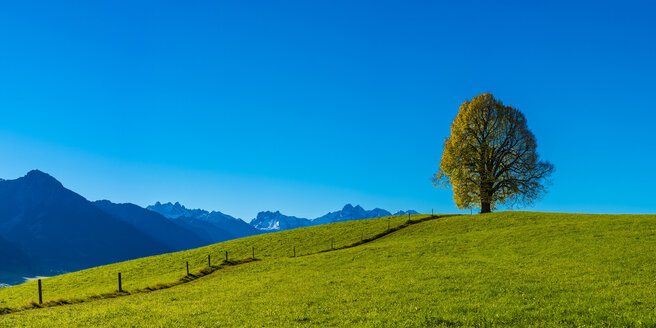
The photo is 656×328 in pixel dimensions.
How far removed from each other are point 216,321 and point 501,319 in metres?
13.7

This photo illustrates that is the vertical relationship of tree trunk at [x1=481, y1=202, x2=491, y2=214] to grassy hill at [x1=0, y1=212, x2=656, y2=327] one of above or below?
above

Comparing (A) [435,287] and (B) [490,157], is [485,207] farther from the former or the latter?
(A) [435,287]

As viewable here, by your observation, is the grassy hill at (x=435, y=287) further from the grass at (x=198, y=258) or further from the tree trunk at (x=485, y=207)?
the tree trunk at (x=485, y=207)

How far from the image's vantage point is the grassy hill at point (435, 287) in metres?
19.0

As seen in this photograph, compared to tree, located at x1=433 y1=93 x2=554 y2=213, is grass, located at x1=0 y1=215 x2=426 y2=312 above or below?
below

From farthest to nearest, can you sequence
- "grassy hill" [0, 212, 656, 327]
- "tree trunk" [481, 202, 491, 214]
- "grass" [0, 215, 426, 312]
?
"tree trunk" [481, 202, 491, 214] → "grass" [0, 215, 426, 312] → "grassy hill" [0, 212, 656, 327]

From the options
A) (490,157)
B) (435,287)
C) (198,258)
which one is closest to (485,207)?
(490,157)

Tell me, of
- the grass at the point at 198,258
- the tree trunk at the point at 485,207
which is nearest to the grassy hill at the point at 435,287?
the grass at the point at 198,258

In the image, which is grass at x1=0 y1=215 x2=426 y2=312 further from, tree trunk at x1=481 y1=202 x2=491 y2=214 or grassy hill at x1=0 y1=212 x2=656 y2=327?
tree trunk at x1=481 y1=202 x2=491 y2=214

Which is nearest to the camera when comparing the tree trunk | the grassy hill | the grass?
the grassy hill

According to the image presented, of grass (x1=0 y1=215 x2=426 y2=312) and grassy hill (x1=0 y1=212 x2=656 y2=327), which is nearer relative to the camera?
grassy hill (x1=0 y1=212 x2=656 y2=327)

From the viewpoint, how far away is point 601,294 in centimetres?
2109

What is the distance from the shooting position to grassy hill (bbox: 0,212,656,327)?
62.3 feet

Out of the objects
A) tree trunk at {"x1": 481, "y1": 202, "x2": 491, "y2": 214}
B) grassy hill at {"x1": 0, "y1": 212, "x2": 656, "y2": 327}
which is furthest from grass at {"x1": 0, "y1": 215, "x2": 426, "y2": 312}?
tree trunk at {"x1": 481, "y1": 202, "x2": 491, "y2": 214}
